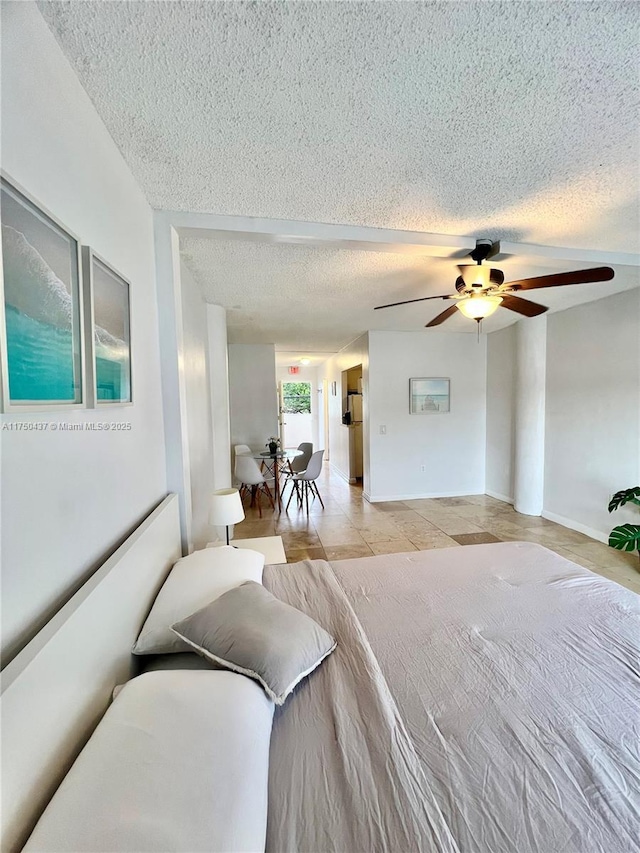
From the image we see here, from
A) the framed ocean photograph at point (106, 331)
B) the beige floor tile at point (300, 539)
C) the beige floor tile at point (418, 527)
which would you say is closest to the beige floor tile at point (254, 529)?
the beige floor tile at point (300, 539)

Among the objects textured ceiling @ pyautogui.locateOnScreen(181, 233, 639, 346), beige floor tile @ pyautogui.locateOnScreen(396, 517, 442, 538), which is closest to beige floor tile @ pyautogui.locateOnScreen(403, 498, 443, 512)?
beige floor tile @ pyautogui.locateOnScreen(396, 517, 442, 538)

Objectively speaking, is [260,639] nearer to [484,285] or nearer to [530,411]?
[484,285]

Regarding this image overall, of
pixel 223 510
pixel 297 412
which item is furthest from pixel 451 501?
pixel 297 412

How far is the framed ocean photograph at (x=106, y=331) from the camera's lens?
3.37 ft

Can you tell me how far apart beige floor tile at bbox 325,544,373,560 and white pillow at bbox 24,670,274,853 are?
252cm

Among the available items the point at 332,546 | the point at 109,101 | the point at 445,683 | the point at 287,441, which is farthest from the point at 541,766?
the point at 287,441

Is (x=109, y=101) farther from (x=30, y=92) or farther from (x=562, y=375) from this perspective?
(x=562, y=375)

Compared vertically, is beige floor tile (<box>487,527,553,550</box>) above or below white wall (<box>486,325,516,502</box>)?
below

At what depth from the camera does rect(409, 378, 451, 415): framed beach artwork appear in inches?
204

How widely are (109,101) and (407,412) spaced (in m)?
4.63

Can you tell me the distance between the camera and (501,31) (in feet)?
3.27

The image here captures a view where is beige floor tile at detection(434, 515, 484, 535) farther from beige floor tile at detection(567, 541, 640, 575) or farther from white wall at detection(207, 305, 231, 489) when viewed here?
white wall at detection(207, 305, 231, 489)

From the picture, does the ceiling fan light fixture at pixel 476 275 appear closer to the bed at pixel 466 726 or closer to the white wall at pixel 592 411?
the bed at pixel 466 726

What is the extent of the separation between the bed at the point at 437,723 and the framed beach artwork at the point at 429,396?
12.3 feet
